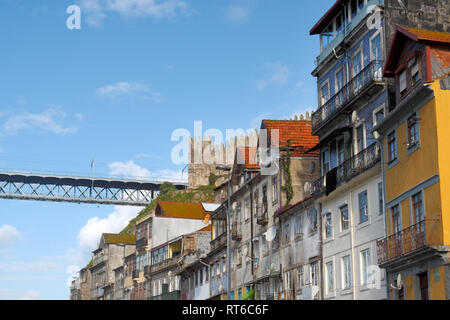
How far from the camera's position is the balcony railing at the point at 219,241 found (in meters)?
62.4

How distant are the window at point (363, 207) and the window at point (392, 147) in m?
4.16

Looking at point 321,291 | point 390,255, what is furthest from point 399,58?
point 321,291

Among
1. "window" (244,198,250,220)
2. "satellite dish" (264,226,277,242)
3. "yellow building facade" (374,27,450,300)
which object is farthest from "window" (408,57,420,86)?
"window" (244,198,250,220)

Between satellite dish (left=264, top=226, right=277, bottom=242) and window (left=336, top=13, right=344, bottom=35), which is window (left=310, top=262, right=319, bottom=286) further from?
window (left=336, top=13, right=344, bottom=35)

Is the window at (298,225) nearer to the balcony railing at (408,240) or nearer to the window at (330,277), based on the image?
the window at (330,277)

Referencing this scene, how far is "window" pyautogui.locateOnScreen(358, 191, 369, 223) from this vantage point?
37719mm

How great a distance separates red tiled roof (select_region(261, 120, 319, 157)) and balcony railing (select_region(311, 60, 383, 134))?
6.73 metres

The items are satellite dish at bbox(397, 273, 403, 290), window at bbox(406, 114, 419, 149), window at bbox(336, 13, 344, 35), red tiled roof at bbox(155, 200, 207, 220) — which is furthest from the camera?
red tiled roof at bbox(155, 200, 207, 220)

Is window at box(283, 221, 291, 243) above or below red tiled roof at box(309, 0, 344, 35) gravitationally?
below

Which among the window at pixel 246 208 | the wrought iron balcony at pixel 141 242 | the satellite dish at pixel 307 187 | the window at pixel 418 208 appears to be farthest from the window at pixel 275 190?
the wrought iron balcony at pixel 141 242
